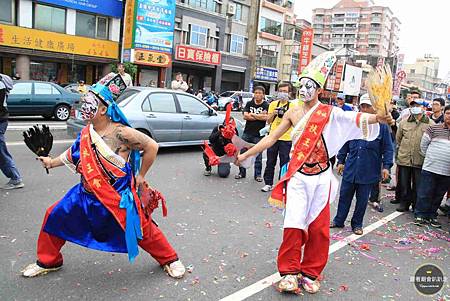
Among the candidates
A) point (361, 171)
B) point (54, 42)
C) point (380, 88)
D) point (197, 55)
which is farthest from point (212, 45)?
point (380, 88)

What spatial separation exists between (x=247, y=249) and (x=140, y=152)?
5.32ft

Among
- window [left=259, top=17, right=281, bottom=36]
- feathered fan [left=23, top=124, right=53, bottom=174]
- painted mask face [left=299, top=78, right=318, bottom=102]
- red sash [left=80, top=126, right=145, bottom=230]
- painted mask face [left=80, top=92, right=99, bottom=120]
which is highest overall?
window [left=259, top=17, right=281, bottom=36]

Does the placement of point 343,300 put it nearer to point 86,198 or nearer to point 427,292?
point 427,292

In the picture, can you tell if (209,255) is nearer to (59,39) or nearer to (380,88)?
(380,88)

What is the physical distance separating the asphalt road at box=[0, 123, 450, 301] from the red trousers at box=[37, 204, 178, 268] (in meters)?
0.13

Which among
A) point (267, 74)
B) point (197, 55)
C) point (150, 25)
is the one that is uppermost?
point (150, 25)

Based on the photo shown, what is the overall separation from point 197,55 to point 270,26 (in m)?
11.6

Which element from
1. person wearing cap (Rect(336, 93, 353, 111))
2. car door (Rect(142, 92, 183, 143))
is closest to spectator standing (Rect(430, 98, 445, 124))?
person wearing cap (Rect(336, 93, 353, 111))

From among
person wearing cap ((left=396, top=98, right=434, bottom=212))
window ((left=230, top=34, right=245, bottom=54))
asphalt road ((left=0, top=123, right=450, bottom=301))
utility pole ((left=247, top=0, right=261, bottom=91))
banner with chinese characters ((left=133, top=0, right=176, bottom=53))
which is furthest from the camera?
utility pole ((left=247, top=0, right=261, bottom=91))

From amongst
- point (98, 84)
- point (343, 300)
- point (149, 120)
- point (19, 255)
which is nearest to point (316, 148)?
point (343, 300)

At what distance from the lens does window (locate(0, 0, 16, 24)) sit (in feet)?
69.7

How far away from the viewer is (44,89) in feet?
41.4

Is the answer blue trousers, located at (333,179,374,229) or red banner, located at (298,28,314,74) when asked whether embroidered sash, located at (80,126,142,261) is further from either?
red banner, located at (298,28,314,74)

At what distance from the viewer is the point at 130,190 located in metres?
3.11
